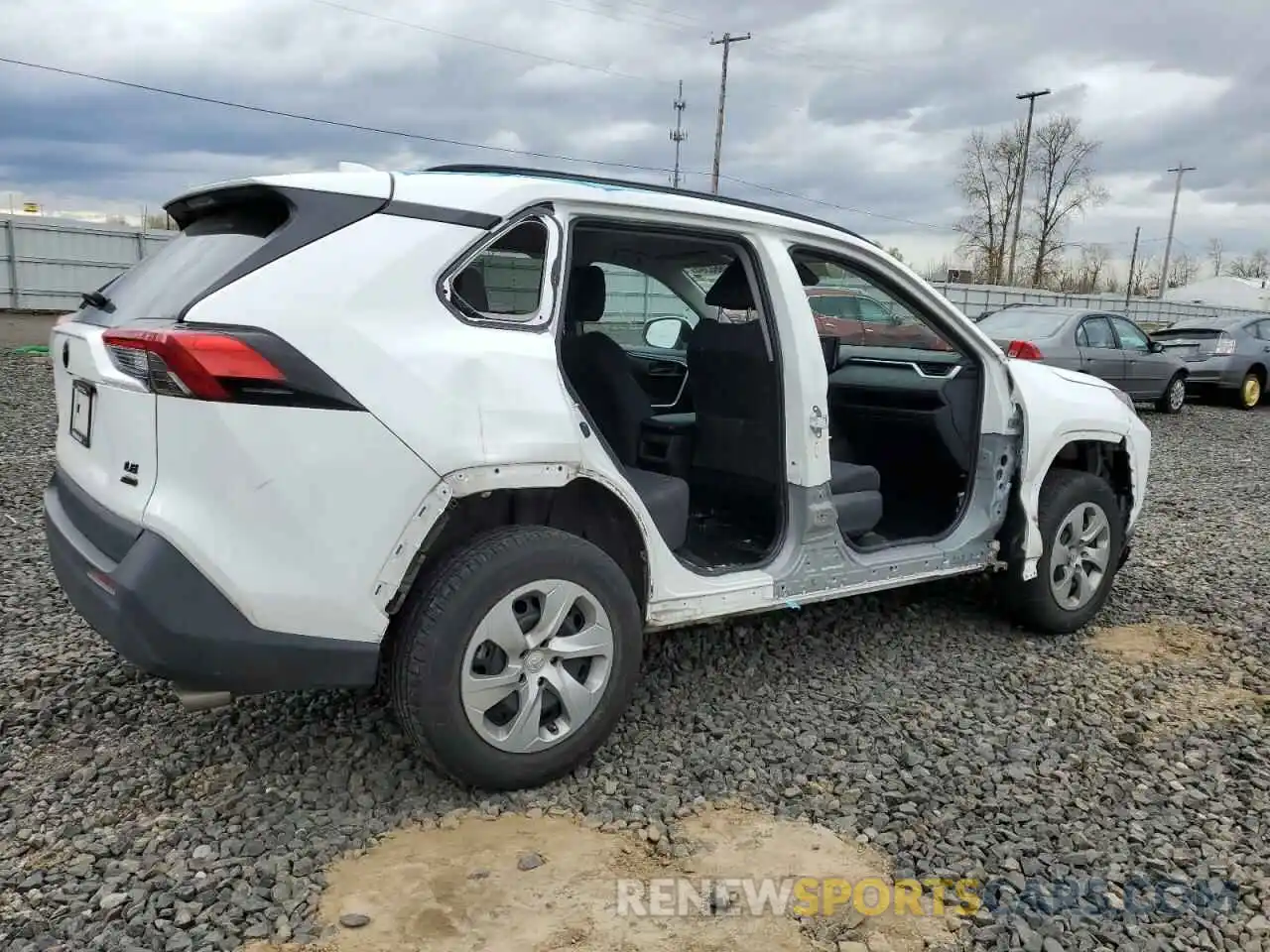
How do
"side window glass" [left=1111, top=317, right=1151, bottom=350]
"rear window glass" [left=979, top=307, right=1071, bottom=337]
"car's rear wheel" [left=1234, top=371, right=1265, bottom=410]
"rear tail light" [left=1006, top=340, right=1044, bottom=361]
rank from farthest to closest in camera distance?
1. "car's rear wheel" [left=1234, top=371, right=1265, bottom=410]
2. "side window glass" [left=1111, top=317, right=1151, bottom=350]
3. "rear window glass" [left=979, top=307, right=1071, bottom=337]
4. "rear tail light" [left=1006, top=340, right=1044, bottom=361]

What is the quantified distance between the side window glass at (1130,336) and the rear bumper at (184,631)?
43.0 ft

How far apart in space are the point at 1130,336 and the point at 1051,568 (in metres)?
10.6

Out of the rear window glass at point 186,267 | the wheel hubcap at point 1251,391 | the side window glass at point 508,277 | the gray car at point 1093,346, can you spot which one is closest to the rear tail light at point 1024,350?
the gray car at point 1093,346

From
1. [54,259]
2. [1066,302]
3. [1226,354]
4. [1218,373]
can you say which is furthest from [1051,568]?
[1066,302]

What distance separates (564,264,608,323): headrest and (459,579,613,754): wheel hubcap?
4.79 feet

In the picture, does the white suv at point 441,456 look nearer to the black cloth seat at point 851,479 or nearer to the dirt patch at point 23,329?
the black cloth seat at point 851,479

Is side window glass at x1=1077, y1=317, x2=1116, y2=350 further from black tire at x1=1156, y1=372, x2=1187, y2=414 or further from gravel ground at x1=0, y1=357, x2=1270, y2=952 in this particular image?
gravel ground at x1=0, y1=357, x2=1270, y2=952

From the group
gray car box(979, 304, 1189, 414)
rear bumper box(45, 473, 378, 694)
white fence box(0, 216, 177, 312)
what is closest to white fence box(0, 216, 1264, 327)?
white fence box(0, 216, 177, 312)

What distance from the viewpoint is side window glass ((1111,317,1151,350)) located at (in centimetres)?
1335

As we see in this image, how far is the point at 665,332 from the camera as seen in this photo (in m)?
4.80

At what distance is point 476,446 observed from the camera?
270 centimetres

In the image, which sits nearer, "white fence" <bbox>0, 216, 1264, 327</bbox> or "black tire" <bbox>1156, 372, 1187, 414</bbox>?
"black tire" <bbox>1156, 372, 1187, 414</bbox>

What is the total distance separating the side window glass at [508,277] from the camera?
2832 millimetres

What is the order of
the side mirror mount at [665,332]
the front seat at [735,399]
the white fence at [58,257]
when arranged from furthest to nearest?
the white fence at [58,257], the side mirror mount at [665,332], the front seat at [735,399]
